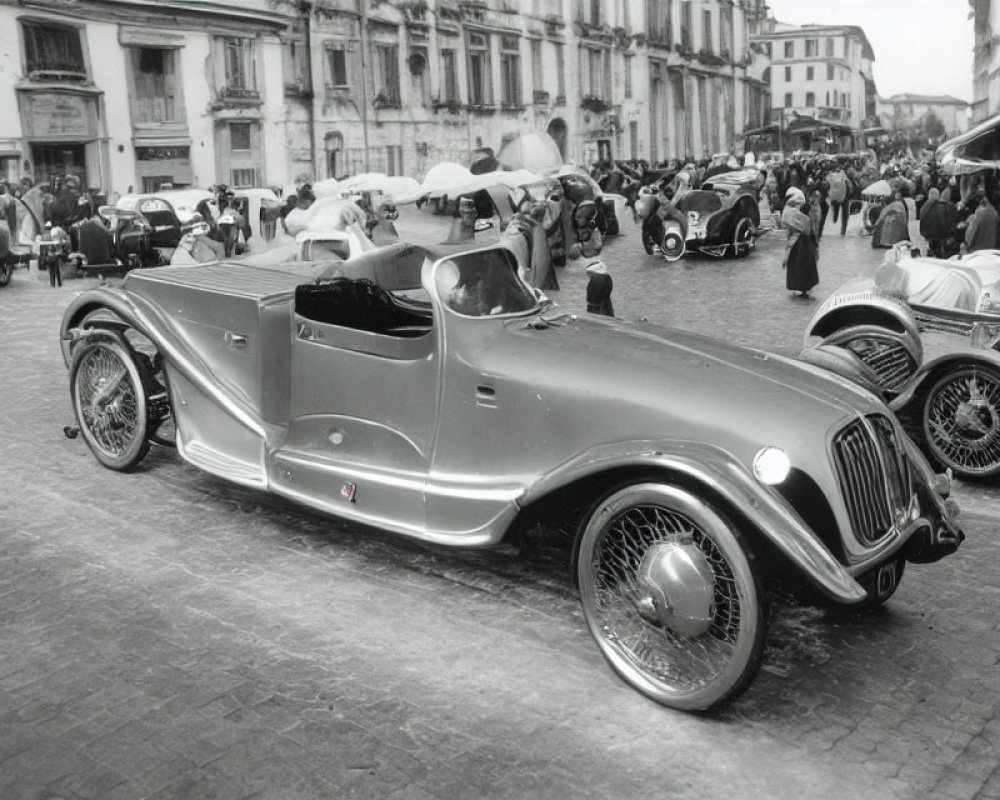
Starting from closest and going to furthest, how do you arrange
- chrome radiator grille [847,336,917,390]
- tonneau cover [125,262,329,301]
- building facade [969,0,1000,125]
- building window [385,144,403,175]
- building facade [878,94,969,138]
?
tonneau cover [125,262,329,301] → chrome radiator grille [847,336,917,390] → building window [385,144,403,175] → building facade [969,0,1000,125] → building facade [878,94,969,138]

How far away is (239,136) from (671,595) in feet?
92.3

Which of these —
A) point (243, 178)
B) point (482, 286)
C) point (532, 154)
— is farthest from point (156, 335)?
point (532, 154)

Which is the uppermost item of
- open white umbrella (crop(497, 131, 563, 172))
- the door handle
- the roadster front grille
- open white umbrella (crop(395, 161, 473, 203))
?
open white umbrella (crop(497, 131, 563, 172))

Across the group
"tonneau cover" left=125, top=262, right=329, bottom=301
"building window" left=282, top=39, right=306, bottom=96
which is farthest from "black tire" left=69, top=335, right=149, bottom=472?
"building window" left=282, top=39, right=306, bottom=96

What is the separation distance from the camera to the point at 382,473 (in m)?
5.03

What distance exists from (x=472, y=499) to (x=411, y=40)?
31.9 metres

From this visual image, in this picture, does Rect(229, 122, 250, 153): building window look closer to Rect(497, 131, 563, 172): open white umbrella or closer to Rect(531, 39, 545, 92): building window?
Rect(497, 131, 563, 172): open white umbrella

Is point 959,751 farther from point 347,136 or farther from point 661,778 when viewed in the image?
point 347,136

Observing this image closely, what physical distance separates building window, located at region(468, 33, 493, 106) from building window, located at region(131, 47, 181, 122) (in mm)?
11409

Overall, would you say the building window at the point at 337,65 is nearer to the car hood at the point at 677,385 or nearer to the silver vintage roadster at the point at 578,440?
the silver vintage roadster at the point at 578,440

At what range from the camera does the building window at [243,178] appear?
2958 cm

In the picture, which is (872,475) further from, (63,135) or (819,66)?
(819,66)

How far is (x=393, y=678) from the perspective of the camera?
13.6 ft

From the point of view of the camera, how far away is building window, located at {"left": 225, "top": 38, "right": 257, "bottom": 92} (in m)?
29.4
